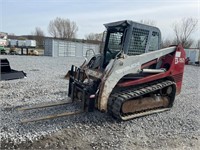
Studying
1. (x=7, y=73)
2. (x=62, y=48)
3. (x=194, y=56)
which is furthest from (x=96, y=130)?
(x=194, y=56)

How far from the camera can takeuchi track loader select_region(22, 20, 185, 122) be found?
4.73m

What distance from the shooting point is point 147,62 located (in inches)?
213

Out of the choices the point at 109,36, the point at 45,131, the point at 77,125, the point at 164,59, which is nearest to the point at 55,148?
the point at 45,131

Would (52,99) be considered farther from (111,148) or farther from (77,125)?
(111,148)

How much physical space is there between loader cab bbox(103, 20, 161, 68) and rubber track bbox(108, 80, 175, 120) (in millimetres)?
895

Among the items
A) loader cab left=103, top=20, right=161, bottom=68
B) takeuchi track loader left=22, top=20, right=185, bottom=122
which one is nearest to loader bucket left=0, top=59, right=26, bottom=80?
takeuchi track loader left=22, top=20, right=185, bottom=122

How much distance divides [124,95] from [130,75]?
2.24 ft

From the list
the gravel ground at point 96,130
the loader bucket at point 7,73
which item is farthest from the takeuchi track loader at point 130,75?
the loader bucket at point 7,73

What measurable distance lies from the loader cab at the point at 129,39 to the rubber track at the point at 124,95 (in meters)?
0.89

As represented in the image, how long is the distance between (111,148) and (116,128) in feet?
2.79

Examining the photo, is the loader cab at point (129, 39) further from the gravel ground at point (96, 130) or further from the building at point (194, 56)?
the building at point (194, 56)

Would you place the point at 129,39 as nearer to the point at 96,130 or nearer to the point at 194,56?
the point at 96,130

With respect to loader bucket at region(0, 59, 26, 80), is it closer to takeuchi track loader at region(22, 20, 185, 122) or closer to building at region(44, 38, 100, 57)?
takeuchi track loader at region(22, 20, 185, 122)

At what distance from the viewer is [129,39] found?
17.1 ft
